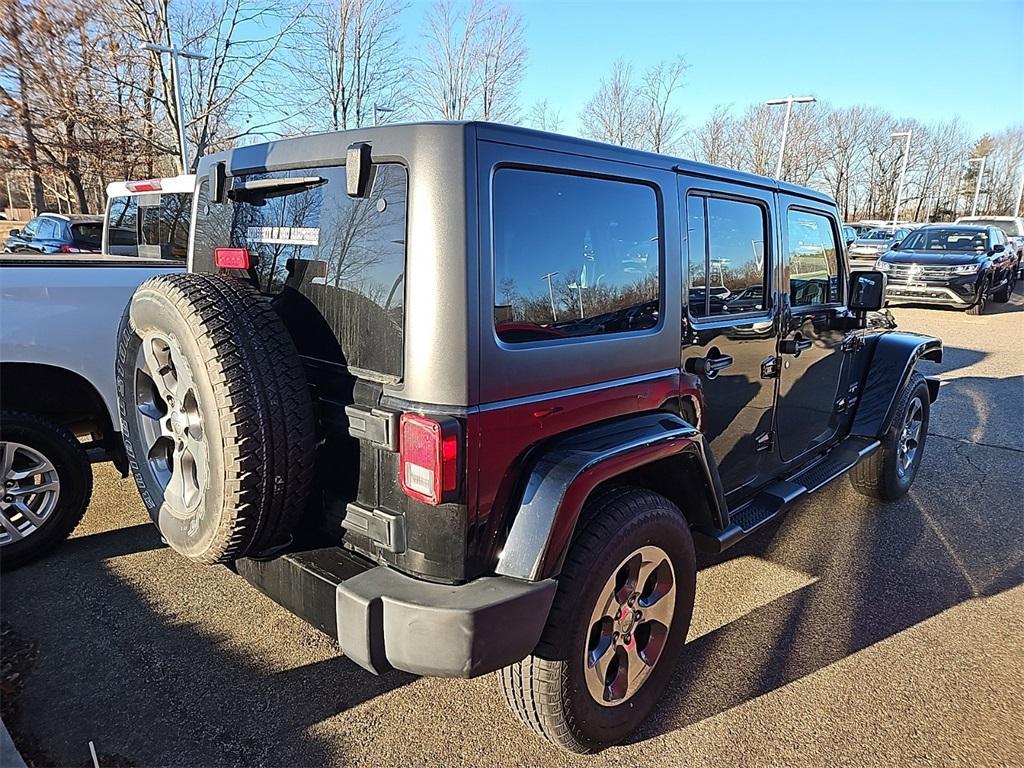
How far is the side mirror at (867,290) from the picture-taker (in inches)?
145

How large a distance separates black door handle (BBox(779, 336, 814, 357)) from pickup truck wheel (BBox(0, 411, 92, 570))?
3.65 m

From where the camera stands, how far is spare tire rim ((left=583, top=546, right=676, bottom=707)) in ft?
7.39

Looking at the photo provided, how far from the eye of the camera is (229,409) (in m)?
1.90

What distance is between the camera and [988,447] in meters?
5.73

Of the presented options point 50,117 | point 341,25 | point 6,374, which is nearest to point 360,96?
point 341,25

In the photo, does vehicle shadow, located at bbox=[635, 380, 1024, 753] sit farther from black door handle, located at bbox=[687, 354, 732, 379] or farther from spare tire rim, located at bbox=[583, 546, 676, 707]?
black door handle, located at bbox=[687, 354, 732, 379]

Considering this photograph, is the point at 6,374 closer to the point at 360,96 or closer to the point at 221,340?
the point at 221,340

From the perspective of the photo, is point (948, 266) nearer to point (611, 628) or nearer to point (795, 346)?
point (795, 346)

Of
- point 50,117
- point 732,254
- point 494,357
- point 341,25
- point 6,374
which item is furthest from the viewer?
point 341,25

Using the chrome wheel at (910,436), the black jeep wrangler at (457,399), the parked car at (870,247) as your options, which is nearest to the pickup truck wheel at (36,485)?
the black jeep wrangler at (457,399)

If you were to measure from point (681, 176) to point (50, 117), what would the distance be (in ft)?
68.2

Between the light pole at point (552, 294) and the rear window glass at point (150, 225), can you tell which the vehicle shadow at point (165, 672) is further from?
the rear window glass at point (150, 225)

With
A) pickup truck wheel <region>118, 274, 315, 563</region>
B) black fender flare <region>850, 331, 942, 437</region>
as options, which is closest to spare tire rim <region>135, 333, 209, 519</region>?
pickup truck wheel <region>118, 274, 315, 563</region>

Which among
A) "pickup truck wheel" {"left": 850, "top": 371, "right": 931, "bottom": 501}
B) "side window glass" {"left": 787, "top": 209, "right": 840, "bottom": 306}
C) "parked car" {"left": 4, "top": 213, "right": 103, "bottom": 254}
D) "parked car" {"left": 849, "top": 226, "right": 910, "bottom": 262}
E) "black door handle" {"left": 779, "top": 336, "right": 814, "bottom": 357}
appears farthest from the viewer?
"parked car" {"left": 849, "top": 226, "right": 910, "bottom": 262}
